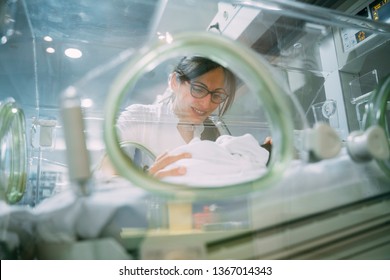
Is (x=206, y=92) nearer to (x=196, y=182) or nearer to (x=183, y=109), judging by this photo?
(x=183, y=109)

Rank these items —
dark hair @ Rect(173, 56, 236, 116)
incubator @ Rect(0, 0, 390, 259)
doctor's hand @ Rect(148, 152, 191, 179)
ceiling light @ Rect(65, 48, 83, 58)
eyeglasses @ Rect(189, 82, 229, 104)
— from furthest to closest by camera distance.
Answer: ceiling light @ Rect(65, 48, 83, 58) → eyeglasses @ Rect(189, 82, 229, 104) → dark hair @ Rect(173, 56, 236, 116) → doctor's hand @ Rect(148, 152, 191, 179) → incubator @ Rect(0, 0, 390, 259)

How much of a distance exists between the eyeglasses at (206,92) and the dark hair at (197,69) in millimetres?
26

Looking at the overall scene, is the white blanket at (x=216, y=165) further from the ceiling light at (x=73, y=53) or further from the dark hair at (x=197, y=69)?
the ceiling light at (x=73, y=53)

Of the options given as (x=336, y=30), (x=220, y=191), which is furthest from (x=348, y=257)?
(x=336, y=30)

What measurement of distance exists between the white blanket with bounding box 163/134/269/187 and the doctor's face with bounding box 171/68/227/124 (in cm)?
31

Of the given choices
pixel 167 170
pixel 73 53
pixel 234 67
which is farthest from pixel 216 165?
pixel 73 53

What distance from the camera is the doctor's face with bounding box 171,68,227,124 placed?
1088mm

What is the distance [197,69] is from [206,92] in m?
0.10

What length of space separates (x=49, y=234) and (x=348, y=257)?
2.02ft

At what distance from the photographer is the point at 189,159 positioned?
695mm

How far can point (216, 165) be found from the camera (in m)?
0.69

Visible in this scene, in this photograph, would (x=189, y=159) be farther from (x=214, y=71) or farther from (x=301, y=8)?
(x=301, y=8)

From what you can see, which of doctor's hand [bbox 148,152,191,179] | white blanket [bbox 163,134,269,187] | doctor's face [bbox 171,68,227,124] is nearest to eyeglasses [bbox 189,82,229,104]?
doctor's face [bbox 171,68,227,124]

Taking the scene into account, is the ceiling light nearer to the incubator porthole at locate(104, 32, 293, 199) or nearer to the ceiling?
the ceiling
